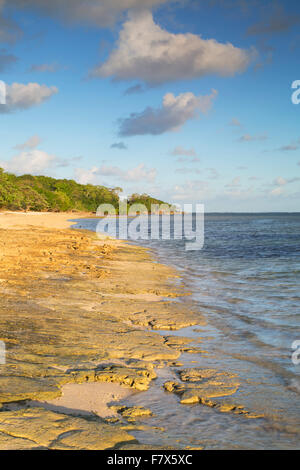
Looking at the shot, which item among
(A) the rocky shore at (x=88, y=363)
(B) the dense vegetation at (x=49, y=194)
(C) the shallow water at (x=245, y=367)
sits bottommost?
(C) the shallow water at (x=245, y=367)

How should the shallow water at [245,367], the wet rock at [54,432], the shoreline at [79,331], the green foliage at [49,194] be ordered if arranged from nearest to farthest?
the wet rock at [54,432]
the shallow water at [245,367]
the shoreline at [79,331]
the green foliage at [49,194]

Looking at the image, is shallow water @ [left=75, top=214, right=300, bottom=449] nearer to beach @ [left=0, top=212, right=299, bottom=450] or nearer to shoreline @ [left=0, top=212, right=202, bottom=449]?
beach @ [left=0, top=212, right=299, bottom=450]

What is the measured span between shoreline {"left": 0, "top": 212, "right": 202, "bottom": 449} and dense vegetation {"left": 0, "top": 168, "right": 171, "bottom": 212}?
72.0m

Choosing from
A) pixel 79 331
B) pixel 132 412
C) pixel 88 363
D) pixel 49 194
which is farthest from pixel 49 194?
pixel 132 412

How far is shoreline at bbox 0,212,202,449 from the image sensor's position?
4.67 meters

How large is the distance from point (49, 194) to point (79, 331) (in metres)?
117

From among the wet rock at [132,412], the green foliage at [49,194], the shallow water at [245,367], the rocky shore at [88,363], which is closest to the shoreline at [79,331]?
the rocky shore at [88,363]

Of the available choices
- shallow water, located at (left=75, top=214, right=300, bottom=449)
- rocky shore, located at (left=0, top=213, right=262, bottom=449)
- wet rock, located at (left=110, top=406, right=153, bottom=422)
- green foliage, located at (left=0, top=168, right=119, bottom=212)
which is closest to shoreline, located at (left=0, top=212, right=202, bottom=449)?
rocky shore, located at (left=0, top=213, right=262, bottom=449)

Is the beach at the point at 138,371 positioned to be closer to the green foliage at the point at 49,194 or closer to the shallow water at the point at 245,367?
the shallow water at the point at 245,367

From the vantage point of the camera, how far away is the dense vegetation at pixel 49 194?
275 feet

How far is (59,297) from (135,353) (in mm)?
4236

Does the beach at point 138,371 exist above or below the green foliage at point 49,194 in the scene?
below

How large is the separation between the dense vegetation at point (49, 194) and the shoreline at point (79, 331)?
72.0 meters
